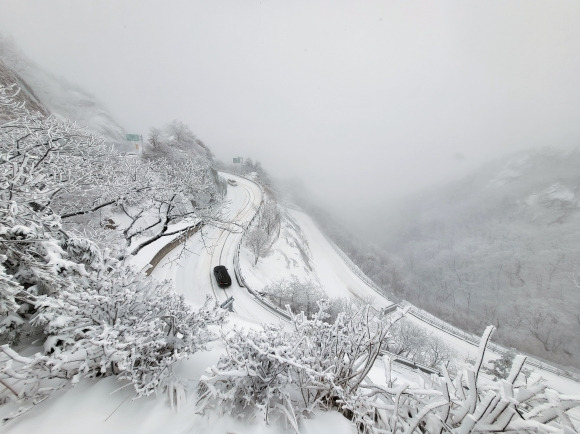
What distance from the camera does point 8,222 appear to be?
365 centimetres

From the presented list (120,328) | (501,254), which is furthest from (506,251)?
(120,328)

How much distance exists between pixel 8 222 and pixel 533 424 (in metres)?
6.49

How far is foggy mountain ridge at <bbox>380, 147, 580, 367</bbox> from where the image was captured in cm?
4594

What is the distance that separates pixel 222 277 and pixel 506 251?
95.3 metres

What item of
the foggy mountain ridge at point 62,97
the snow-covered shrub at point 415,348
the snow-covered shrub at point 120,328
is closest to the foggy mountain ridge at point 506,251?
the snow-covered shrub at point 415,348

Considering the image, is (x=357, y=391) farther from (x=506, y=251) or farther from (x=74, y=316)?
(x=506, y=251)

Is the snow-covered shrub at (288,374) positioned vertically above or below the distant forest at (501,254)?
above

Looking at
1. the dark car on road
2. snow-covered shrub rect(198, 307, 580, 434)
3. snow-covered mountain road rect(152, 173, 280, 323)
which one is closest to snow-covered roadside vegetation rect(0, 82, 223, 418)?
snow-covered shrub rect(198, 307, 580, 434)

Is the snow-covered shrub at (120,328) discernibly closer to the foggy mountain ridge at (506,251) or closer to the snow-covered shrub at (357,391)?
the snow-covered shrub at (357,391)

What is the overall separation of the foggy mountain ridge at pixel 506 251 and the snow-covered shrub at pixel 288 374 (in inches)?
2021

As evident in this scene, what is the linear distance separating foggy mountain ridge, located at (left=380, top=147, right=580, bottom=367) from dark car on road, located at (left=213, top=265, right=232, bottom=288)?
4392 centimetres

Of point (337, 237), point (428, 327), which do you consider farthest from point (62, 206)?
point (337, 237)

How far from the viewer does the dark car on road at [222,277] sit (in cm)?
1897

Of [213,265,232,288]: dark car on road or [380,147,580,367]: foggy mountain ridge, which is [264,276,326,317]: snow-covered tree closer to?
→ [213,265,232,288]: dark car on road
